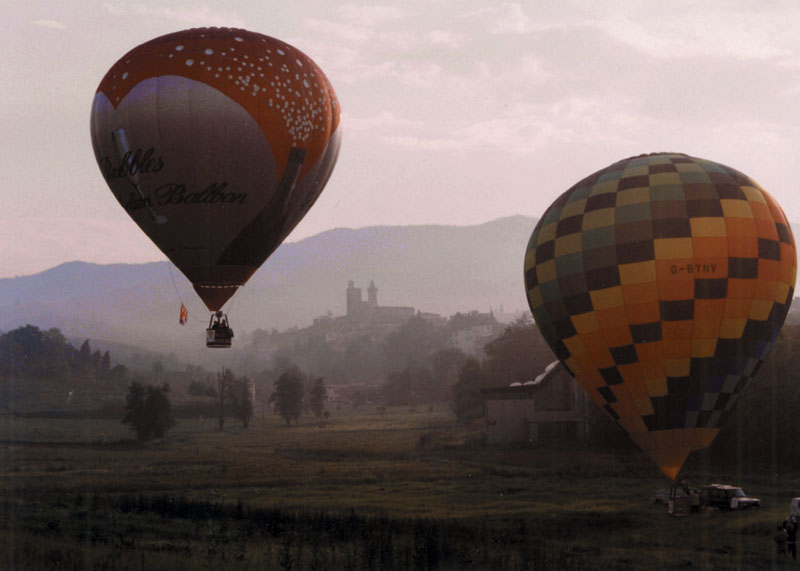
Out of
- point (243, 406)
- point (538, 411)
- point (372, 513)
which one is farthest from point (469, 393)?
point (372, 513)

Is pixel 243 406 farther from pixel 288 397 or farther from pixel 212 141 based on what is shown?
pixel 212 141

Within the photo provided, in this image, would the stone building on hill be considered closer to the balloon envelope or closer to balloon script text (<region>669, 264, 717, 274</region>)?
balloon script text (<region>669, 264, 717, 274</region>)

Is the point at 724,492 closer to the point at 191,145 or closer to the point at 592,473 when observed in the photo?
the point at 592,473

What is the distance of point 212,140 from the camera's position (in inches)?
1179

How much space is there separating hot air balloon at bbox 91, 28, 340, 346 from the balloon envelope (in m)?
0.03

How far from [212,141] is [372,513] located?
14.1m

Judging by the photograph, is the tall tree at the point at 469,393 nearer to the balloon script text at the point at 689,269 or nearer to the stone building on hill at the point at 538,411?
the stone building on hill at the point at 538,411

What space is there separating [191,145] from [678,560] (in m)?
18.5

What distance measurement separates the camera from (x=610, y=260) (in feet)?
102

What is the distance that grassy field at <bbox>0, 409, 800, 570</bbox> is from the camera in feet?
82.1

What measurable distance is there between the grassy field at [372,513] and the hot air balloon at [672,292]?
3.87 meters

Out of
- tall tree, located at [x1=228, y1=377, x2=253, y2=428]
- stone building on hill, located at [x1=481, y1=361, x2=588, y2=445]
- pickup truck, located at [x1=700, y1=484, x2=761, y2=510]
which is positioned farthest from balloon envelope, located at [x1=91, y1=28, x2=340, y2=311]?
tall tree, located at [x1=228, y1=377, x2=253, y2=428]

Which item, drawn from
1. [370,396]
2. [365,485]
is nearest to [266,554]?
[365,485]

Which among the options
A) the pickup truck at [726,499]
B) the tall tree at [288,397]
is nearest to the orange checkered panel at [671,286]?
the pickup truck at [726,499]
